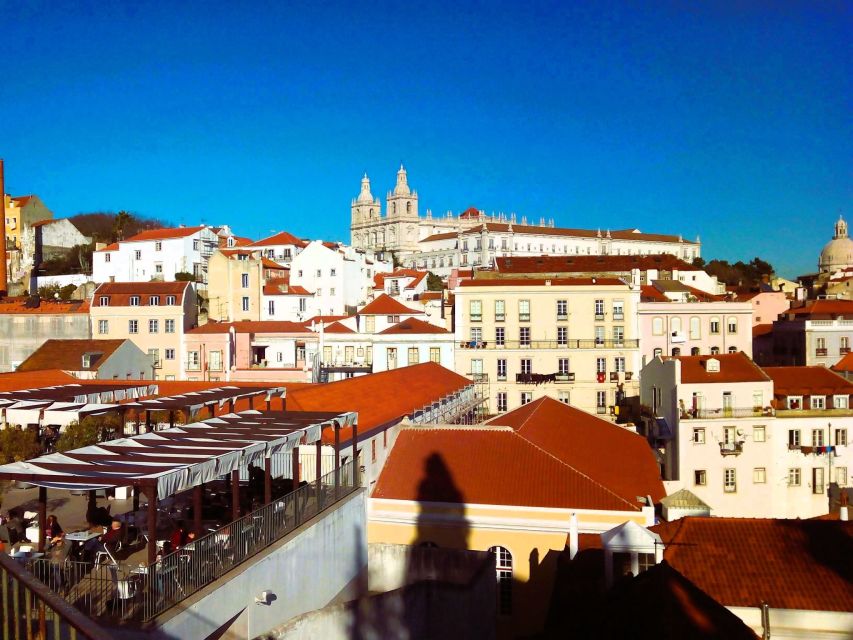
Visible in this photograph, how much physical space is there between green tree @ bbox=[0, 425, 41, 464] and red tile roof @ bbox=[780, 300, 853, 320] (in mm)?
Answer: 45695

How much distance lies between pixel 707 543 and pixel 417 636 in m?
5.69

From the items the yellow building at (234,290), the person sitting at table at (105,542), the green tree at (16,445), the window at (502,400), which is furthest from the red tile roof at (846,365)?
the person sitting at table at (105,542)

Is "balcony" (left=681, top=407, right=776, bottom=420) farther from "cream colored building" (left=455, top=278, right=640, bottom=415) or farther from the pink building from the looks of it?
the pink building

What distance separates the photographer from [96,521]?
44.3 ft

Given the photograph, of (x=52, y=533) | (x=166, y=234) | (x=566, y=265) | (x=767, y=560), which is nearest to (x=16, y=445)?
(x=52, y=533)

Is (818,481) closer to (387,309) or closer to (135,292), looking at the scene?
(387,309)

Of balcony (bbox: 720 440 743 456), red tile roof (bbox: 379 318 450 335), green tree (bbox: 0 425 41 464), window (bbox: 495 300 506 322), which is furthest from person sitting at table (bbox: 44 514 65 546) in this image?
window (bbox: 495 300 506 322)

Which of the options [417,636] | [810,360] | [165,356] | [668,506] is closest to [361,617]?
[417,636]

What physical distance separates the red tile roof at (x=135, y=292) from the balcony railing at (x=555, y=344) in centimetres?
1809

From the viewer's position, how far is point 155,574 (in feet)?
32.0

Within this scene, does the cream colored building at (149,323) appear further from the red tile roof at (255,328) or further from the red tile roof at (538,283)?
the red tile roof at (538,283)

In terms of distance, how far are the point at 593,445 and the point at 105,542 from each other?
1620 centimetres

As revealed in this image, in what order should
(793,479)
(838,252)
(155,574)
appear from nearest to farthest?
1. (155,574)
2. (793,479)
3. (838,252)

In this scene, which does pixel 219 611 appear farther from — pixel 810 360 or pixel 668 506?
pixel 810 360
